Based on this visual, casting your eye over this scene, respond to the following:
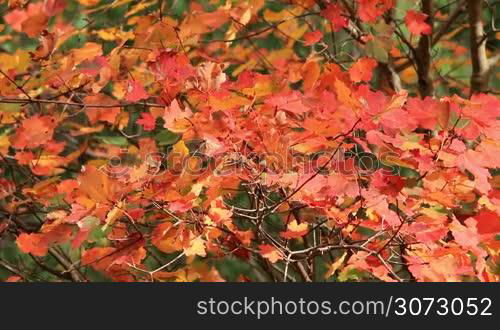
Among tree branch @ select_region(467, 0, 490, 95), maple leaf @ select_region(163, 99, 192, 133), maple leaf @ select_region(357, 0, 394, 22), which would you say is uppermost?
maple leaf @ select_region(357, 0, 394, 22)

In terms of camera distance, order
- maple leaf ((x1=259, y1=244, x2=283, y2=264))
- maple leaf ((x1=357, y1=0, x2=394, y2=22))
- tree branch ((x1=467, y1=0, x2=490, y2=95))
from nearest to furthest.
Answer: maple leaf ((x1=259, y1=244, x2=283, y2=264)) < maple leaf ((x1=357, y1=0, x2=394, y2=22)) < tree branch ((x1=467, y1=0, x2=490, y2=95))

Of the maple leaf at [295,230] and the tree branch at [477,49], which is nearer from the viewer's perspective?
the maple leaf at [295,230]

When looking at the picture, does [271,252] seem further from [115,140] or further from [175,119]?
[115,140]

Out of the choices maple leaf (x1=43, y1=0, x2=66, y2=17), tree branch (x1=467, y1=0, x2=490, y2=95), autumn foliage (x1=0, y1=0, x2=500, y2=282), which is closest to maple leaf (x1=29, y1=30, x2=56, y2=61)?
autumn foliage (x1=0, y1=0, x2=500, y2=282)

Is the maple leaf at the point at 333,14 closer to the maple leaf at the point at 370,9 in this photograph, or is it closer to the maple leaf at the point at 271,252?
the maple leaf at the point at 370,9

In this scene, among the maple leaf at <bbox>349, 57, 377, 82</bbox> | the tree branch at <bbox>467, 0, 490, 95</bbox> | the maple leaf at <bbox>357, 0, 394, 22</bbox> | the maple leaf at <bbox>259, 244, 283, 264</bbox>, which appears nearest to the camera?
the maple leaf at <bbox>259, 244, 283, 264</bbox>

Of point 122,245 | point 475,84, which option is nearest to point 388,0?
point 475,84

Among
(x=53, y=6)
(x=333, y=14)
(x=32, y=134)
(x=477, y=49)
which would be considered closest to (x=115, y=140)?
(x=32, y=134)

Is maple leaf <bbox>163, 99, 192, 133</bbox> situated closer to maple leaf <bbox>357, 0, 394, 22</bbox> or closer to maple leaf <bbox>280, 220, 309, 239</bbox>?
maple leaf <bbox>280, 220, 309, 239</bbox>

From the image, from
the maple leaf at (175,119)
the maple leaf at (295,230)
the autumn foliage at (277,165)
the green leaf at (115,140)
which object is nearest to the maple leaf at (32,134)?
the autumn foliage at (277,165)

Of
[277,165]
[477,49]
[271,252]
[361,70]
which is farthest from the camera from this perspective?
[477,49]

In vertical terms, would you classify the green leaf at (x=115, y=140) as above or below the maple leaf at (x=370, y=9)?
below

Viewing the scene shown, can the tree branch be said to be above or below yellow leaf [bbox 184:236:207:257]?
above

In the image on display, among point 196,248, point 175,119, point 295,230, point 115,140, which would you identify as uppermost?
point 175,119
